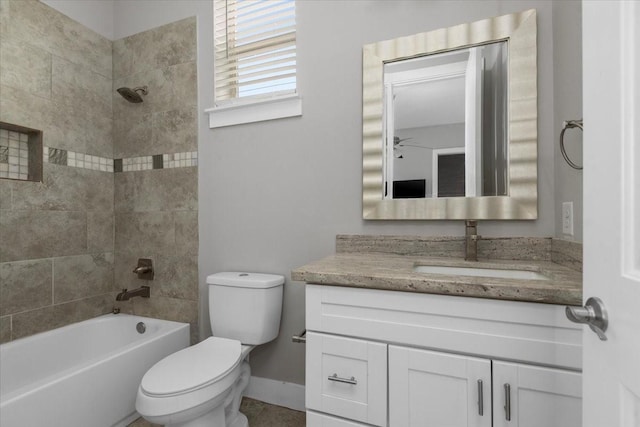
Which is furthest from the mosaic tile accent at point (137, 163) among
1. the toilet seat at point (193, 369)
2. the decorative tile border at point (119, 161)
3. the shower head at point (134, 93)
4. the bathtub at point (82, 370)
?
the toilet seat at point (193, 369)

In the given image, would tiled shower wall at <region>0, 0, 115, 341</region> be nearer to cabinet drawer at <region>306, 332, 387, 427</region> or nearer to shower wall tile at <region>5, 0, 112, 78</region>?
shower wall tile at <region>5, 0, 112, 78</region>

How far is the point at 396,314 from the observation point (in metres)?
0.96

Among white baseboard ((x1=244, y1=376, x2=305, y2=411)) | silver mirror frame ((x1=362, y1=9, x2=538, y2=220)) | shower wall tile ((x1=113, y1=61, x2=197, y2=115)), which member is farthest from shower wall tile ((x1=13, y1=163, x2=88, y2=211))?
silver mirror frame ((x1=362, y1=9, x2=538, y2=220))

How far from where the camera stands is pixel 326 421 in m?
1.03

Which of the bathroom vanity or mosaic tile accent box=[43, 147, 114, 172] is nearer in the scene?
the bathroom vanity

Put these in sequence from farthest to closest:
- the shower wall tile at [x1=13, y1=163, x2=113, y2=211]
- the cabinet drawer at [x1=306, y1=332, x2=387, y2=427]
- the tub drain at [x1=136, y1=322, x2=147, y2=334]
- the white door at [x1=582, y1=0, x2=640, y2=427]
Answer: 1. the tub drain at [x1=136, y1=322, x2=147, y2=334]
2. the shower wall tile at [x1=13, y1=163, x2=113, y2=211]
3. the cabinet drawer at [x1=306, y1=332, x2=387, y2=427]
4. the white door at [x1=582, y1=0, x2=640, y2=427]

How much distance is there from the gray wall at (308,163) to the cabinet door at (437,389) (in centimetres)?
68

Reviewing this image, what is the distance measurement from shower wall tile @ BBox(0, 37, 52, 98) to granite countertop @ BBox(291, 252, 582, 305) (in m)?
1.93

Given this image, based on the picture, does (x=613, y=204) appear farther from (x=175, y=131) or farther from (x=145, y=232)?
(x=145, y=232)

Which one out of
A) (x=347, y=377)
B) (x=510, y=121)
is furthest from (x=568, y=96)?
(x=347, y=377)

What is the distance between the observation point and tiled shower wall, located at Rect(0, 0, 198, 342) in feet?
5.54

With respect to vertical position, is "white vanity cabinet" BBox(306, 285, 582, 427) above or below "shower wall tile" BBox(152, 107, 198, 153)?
below

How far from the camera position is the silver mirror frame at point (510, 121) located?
1.30 m

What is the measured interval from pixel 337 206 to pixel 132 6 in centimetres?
204
